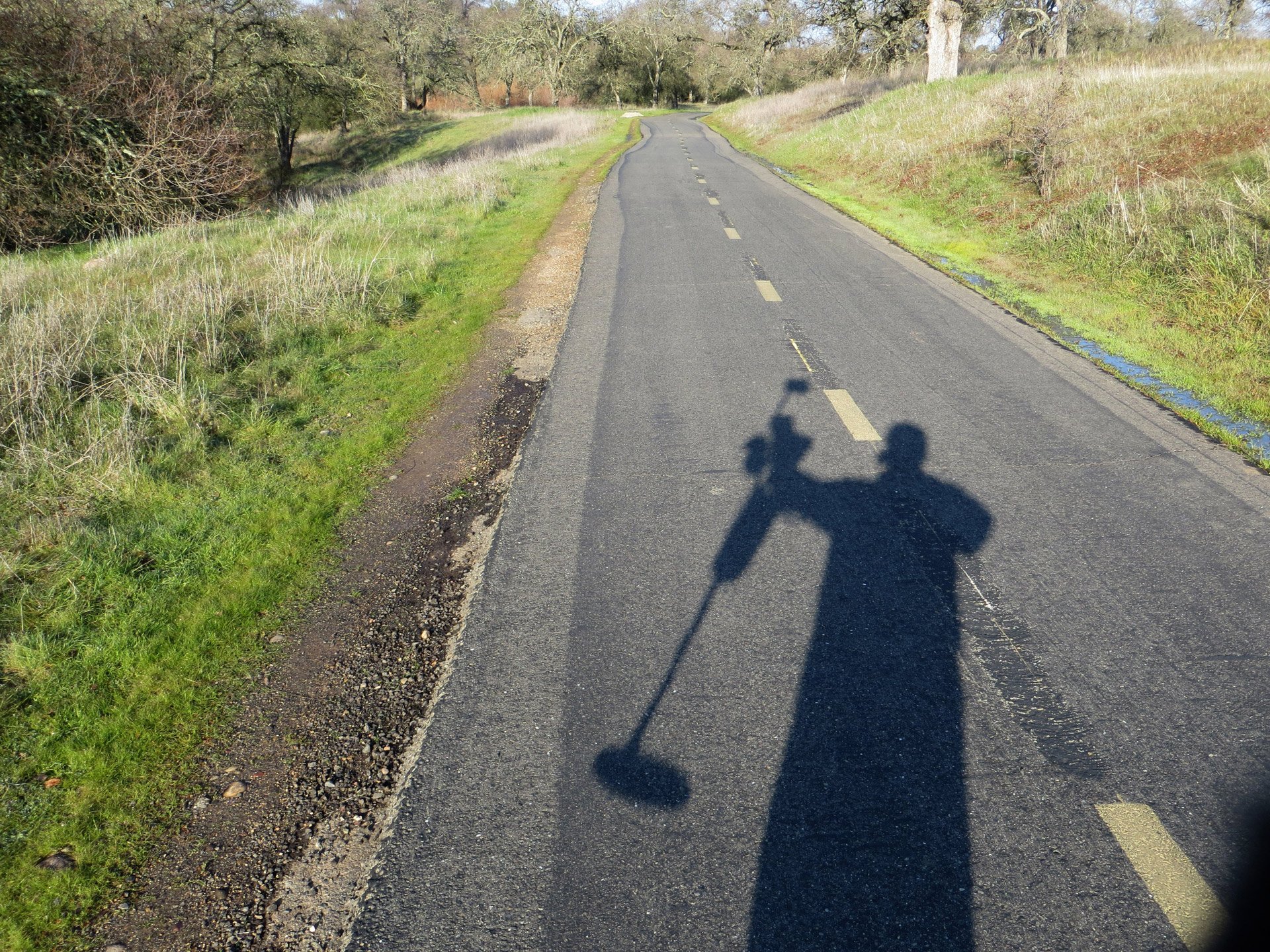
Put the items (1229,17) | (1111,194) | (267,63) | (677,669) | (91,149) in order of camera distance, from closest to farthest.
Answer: (677,669)
(1111,194)
(91,149)
(267,63)
(1229,17)

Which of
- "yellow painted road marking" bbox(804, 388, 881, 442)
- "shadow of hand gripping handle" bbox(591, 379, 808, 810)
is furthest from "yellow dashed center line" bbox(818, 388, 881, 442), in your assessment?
"shadow of hand gripping handle" bbox(591, 379, 808, 810)

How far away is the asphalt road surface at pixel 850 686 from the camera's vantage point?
249 centimetres

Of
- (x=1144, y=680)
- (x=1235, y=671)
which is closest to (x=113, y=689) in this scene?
(x=1144, y=680)

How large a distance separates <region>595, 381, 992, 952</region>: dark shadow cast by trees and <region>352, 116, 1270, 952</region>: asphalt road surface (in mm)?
13

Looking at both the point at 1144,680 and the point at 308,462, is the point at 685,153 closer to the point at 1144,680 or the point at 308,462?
the point at 308,462

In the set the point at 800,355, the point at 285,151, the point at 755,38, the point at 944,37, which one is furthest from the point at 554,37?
the point at 800,355

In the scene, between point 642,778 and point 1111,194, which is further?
point 1111,194

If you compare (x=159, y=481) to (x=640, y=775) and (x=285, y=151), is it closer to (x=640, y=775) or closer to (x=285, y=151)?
(x=640, y=775)

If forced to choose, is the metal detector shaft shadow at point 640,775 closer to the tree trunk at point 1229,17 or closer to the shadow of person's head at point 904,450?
the shadow of person's head at point 904,450

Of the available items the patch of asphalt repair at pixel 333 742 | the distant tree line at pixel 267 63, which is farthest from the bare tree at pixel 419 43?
the patch of asphalt repair at pixel 333 742

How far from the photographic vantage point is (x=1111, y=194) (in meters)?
11.7

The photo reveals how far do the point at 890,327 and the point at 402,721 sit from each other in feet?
22.7

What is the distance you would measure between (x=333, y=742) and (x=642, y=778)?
1433mm

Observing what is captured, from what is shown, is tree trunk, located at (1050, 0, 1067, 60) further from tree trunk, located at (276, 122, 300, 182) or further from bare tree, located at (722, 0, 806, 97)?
tree trunk, located at (276, 122, 300, 182)
